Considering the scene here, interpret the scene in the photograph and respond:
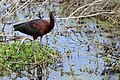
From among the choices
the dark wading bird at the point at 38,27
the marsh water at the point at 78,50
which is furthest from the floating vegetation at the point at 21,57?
the dark wading bird at the point at 38,27

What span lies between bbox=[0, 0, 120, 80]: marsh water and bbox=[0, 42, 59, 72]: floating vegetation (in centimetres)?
20

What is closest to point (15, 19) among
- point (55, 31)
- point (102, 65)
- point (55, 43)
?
point (55, 31)

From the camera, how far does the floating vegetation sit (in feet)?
22.2

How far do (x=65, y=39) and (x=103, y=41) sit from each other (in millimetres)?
860

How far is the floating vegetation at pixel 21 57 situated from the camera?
676 cm

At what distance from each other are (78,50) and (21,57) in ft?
4.66

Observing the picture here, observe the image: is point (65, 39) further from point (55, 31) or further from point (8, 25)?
point (8, 25)

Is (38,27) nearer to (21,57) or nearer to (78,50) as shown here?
(21,57)

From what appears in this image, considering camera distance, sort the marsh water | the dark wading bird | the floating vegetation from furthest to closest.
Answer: the dark wading bird → the floating vegetation → the marsh water

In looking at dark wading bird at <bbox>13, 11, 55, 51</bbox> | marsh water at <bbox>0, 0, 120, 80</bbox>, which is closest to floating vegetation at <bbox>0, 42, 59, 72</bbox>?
marsh water at <bbox>0, 0, 120, 80</bbox>

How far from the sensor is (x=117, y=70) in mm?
6836

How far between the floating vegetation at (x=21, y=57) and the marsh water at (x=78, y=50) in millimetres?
202

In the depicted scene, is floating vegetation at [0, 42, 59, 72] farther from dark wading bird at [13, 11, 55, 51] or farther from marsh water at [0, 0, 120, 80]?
dark wading bird at [13, 11, 55, 51]

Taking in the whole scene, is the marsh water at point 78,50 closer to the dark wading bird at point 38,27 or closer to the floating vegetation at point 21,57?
Answer: the floating vegetation at point 21,57
